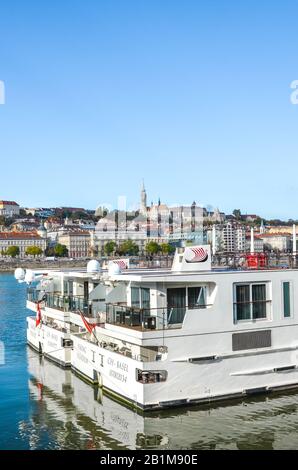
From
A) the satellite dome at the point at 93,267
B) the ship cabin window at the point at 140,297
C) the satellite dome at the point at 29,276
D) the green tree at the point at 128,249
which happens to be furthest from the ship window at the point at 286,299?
the green tree at the point at 128,249

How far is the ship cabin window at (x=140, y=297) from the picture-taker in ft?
60.2

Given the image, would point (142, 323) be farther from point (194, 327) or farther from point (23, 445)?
point (23, 445)

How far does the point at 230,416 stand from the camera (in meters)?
16.3

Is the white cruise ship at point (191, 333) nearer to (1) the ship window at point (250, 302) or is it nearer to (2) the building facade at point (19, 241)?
(1) the ship window at point (250, 302)

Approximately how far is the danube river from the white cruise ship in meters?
0.54

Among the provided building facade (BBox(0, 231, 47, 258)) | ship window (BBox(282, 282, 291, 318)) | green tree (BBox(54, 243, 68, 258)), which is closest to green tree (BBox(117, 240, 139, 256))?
green tree (BBox(54, 243, 68, 258))

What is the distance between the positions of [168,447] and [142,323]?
3793 mm

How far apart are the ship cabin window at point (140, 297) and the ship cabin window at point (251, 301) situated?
9.15 feet

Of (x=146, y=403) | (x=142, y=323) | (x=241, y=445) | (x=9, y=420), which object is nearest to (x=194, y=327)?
(x=142, y=323)

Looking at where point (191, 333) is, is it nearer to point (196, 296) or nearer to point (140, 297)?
point (196, 296)

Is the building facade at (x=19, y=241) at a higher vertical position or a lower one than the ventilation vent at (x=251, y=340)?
higher

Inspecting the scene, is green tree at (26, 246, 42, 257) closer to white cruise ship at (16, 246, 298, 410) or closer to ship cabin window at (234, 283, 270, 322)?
white cruise ship at (16, 246, 298, 410)

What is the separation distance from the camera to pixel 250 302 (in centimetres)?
1838

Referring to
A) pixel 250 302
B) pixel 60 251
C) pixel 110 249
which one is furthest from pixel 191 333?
pixel 60 251
